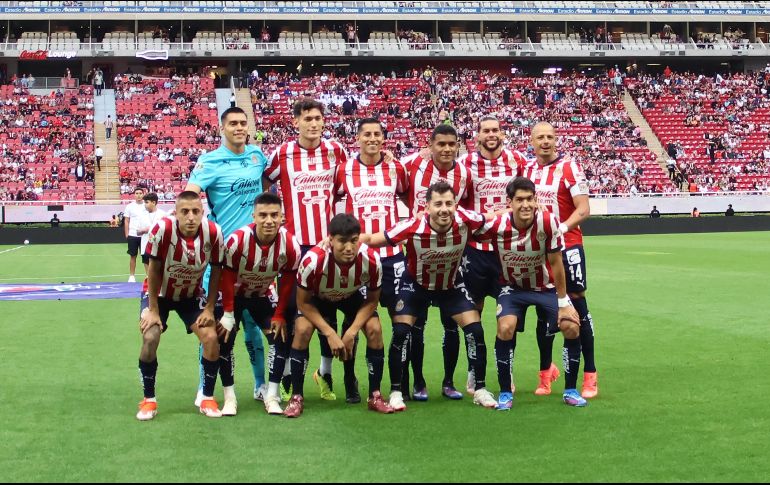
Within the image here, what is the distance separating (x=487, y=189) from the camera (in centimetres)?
820

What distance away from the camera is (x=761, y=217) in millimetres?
41375

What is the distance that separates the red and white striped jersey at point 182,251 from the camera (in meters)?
7.21

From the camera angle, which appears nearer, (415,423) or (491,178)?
(415,423)

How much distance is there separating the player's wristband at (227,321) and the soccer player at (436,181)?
146 cm

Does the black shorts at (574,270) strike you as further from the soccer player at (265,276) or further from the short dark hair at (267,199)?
the short dark hair at (267,199)

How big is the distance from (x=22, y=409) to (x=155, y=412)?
1062 millimetres

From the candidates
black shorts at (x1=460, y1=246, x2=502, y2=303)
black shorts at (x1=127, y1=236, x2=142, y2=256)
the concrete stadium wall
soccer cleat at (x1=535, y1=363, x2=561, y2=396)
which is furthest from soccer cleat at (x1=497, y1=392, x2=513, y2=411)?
the concrete stadium wall

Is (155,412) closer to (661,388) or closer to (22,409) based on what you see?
(22,409)

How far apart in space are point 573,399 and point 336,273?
2.02 m

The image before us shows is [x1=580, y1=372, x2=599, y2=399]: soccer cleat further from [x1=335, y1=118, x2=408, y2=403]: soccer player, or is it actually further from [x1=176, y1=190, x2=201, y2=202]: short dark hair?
[x1=176, y1=190, x2=201, y2=202]: short dark hair

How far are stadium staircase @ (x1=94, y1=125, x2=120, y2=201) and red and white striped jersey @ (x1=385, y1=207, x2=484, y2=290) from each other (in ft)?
124

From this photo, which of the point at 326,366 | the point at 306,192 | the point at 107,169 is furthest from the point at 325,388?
the point at 107,169

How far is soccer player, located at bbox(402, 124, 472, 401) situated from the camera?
7.87 m

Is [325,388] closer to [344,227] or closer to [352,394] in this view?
[352,394]
